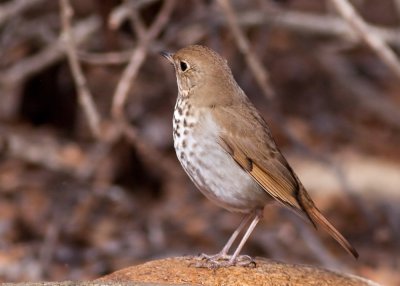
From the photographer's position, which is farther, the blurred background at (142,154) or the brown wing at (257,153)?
the blurred background at (142,154)

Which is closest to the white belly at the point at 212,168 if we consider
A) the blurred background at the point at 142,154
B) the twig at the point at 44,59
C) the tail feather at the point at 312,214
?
the tail feather at the point at 312,214

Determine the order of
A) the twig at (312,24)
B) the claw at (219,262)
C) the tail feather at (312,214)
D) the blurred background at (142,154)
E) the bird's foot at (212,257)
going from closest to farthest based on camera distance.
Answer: the claw at (219,262) < the bird's foot at (212,257) < the tail feather at (312,214) < the blurred background at (142,154) < the twig at (312,24)

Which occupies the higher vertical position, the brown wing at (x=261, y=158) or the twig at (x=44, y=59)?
the twig at (x=44, y=59)

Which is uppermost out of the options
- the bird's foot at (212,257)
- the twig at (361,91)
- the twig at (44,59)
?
the twig at (361,91)

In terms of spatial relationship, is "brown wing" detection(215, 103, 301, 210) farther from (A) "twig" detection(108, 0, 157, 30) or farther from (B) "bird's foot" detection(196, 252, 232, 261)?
(A) "twig" detection(108, 0, 157, 30)

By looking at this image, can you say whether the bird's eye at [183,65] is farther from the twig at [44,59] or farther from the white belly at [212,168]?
the twig at [44,59]

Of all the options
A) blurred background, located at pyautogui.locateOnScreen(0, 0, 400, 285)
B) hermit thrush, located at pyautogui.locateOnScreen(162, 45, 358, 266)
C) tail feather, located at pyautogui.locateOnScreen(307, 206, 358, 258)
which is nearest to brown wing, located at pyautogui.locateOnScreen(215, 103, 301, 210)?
hermit thrush, located at pyautogui.locateOnScreen(162, 45, 358, 266)

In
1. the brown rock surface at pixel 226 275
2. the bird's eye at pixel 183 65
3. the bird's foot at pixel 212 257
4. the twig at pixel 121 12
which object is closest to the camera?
the brown rock surface at pixel 226 275
